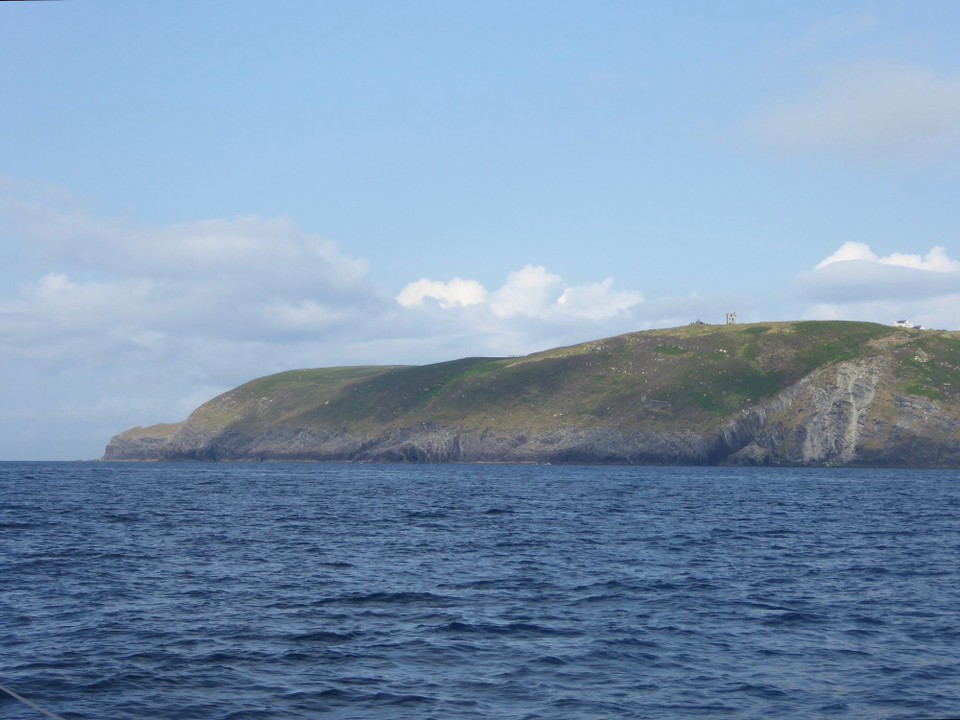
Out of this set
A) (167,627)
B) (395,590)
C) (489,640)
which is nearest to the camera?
(489,640)

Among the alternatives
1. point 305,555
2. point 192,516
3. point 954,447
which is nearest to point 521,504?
point 192,516

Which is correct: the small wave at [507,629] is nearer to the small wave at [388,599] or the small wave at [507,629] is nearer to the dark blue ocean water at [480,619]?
the dark blue ocean water at [480,619]

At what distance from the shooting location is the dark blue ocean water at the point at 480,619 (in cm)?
2028

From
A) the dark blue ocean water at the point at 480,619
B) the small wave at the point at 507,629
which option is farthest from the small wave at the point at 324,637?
the small wave at the point at 507,629

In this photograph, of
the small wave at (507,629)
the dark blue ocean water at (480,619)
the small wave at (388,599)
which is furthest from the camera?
the small wave at (388,599)

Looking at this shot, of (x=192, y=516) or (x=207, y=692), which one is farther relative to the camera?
(x=192, y=516)

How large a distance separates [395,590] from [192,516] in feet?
124

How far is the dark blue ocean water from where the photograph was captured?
20.3m

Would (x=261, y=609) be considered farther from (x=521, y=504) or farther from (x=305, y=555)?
(x=521, y=504)

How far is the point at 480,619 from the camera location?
28266 mm

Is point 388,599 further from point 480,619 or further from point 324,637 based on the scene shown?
point 324,637

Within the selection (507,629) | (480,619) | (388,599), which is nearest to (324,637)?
(480,619)

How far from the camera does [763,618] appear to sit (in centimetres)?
2852

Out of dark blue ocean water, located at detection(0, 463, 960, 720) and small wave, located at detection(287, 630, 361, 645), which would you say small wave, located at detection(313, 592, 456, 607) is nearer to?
dark blue ocean water, located at detection(0, 463, 960, 720)
